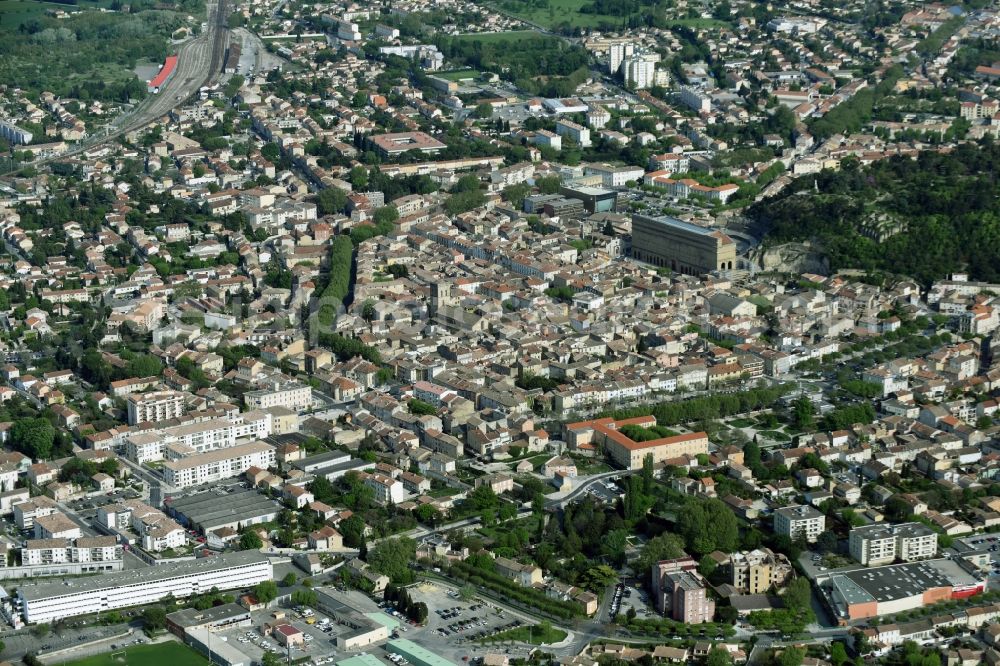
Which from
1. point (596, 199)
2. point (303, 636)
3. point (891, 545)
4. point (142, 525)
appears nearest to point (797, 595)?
point (891, 545)

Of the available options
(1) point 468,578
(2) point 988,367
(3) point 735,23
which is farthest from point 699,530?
(3) point 735,23

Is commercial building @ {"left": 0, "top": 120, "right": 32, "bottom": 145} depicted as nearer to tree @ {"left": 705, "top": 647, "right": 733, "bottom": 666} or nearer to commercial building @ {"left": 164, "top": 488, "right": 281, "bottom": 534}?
commercial building @ {"left": 164, "top": 488, "right": 281, "bottom": 534}

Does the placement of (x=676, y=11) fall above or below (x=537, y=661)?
above

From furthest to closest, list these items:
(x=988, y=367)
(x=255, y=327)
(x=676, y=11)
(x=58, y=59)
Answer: (x=676, y=11)
(x=58, y=59)
(x=255, y=327)
(x=988, y=367)

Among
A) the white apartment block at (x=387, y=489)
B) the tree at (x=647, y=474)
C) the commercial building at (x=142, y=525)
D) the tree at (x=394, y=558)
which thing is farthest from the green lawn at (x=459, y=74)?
the tree at (x=394, y=558)

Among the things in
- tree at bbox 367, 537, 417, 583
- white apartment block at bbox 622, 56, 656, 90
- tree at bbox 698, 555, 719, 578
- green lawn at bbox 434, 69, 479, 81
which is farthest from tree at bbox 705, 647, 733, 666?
green lawn at bbox 434, 69, 479, 81

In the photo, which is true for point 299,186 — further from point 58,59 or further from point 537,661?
point 537,661

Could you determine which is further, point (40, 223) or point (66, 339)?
point (40, 223)
